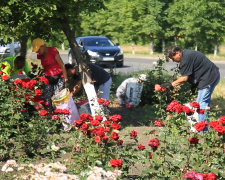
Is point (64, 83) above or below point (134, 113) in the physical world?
above

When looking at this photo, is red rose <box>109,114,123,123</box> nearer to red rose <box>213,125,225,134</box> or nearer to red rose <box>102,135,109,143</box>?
red rose <box>102,135,109,143</box>

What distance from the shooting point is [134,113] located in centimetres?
1055

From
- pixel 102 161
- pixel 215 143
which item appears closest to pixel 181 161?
pixel 215 143

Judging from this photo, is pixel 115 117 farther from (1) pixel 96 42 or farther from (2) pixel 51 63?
(1) pixel 96 42

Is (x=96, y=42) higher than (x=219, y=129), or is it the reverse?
(x=219, y=129)

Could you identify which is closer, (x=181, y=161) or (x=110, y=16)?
(x=181, y=161)

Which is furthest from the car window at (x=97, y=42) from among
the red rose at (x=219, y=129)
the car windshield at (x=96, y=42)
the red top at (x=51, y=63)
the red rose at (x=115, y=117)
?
the red rose at (x=219, y=129)

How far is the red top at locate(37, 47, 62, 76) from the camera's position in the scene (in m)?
7.93

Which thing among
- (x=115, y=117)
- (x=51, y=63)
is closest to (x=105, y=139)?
(x=115, y=117)

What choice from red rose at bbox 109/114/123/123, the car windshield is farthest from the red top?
the car windshield

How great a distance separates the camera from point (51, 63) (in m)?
7.97

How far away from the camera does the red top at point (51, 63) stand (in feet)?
26.0

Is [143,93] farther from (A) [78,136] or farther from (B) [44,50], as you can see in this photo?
(A) [78,136]

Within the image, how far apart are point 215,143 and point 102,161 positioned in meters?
0.94
